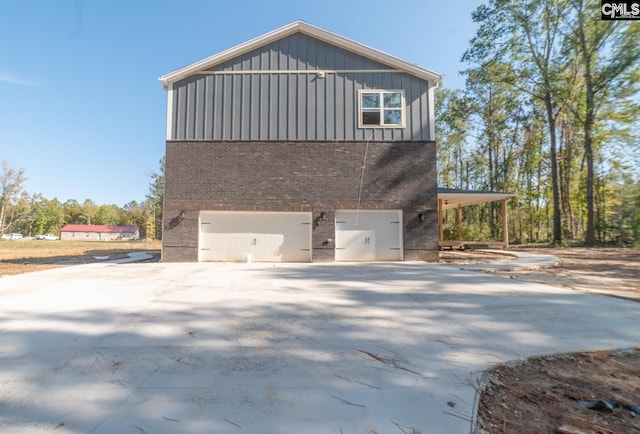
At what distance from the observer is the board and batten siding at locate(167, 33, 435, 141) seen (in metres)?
10.5

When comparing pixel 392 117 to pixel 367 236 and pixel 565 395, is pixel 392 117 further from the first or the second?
pixel 565 395

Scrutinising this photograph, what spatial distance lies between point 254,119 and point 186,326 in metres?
8.65

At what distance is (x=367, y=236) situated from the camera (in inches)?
412

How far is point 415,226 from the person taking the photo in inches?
408

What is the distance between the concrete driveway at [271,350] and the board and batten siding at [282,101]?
6.72 metres

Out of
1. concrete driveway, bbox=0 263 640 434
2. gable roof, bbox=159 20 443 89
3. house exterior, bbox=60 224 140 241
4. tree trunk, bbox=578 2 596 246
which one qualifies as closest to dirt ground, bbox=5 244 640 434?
concrete driveway, bbox=0 263 640 434

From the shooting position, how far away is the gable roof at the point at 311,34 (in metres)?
10.4

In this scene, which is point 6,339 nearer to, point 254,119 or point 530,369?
point 530,369

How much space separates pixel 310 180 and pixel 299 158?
0.88m

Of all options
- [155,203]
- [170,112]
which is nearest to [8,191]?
[155,203]

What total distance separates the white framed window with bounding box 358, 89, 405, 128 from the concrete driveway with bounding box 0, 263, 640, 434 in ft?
23.0

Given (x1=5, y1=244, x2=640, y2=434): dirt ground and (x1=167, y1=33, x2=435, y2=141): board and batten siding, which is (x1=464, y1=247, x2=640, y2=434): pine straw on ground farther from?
(x1=167, y1=33, x2=435, y2=141): board and batten siding

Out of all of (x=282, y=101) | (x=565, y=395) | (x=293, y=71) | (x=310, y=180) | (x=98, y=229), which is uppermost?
(x=293, y=71)

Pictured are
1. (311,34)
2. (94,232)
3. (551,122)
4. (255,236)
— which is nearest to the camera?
(255,236)
